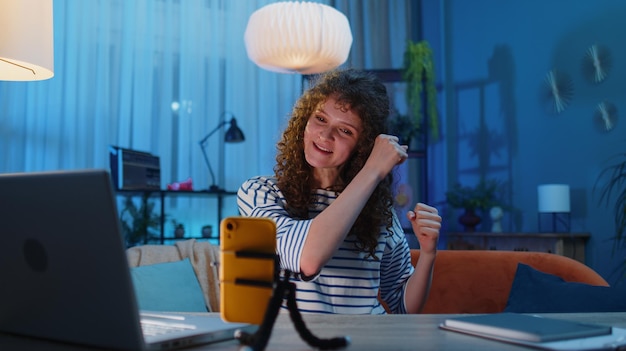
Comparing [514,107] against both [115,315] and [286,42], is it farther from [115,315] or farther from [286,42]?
[115,315]

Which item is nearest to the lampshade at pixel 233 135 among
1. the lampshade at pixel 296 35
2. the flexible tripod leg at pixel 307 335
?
the lampshade at pixel 296 35

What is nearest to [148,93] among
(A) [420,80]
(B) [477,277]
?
(A) [420,80]

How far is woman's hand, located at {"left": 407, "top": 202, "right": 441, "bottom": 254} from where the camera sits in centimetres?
138

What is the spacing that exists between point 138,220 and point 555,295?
2871mm

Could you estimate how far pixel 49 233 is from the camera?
0.74m

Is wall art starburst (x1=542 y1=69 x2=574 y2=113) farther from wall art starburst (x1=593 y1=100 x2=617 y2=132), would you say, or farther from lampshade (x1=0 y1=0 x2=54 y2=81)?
lampshade (x1=0 y1=0 x2=54 y2=81)

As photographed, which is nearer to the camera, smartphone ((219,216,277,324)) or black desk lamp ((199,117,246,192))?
smartphone ((219,216,277,324))

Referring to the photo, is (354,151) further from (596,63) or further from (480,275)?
(596,63)

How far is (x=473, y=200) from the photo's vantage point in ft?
14.9

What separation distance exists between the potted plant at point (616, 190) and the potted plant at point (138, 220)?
305 cm

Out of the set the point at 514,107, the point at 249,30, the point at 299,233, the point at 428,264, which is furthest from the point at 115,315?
the point at 514,107

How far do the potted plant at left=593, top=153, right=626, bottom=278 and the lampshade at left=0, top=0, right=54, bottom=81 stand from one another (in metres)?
3.44

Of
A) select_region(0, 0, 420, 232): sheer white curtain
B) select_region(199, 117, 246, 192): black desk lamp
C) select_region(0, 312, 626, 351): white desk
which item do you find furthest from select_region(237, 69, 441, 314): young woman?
select_region(0, 0, 420, 232): sheer white curtain

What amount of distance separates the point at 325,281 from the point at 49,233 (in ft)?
2.73
